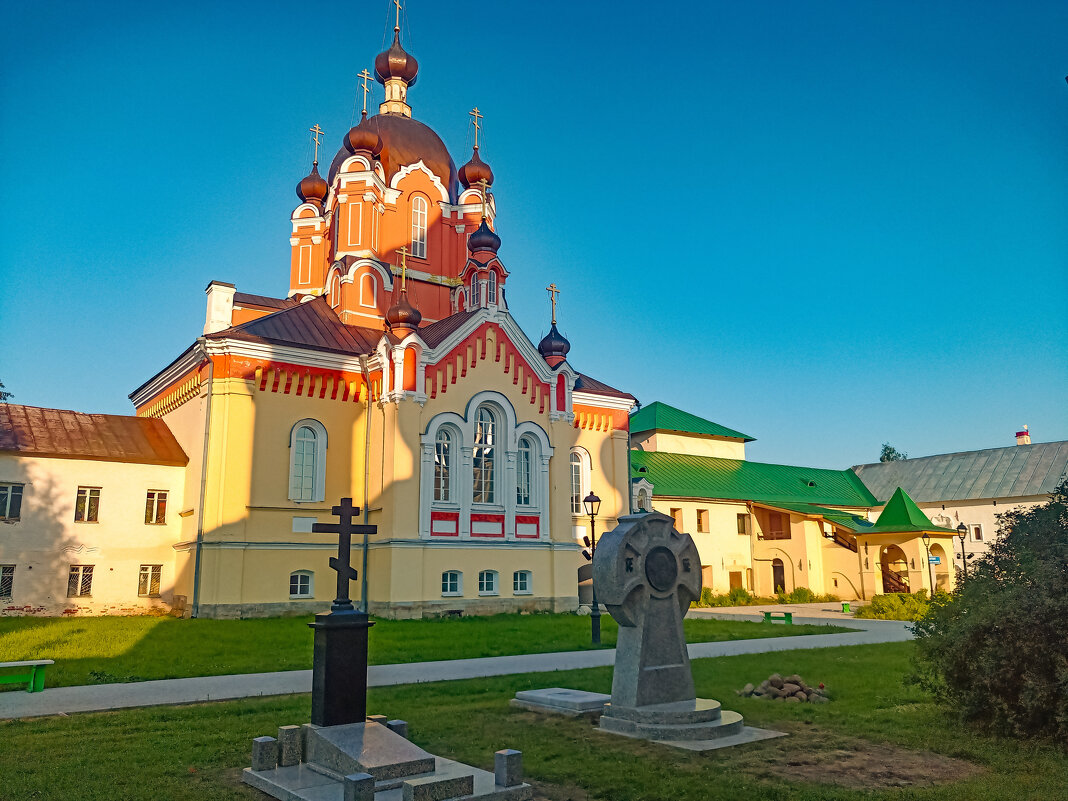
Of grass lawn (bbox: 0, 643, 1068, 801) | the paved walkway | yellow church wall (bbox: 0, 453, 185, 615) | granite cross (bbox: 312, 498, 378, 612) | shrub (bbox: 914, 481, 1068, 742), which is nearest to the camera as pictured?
grass lawn (bbox: 0, 643, 1068, 801)

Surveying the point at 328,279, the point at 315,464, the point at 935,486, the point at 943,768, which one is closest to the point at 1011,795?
the point at 943,768

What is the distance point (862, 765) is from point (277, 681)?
7.84 m

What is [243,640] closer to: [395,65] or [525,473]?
[525,473]

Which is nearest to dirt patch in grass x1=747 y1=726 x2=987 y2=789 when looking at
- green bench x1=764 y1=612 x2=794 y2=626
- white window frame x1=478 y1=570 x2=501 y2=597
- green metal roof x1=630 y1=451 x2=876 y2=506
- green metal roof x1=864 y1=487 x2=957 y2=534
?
green bench x1=764 y1=612 x2=794 y2=626

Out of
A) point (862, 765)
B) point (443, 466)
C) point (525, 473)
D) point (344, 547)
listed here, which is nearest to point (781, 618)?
point (525, 473)

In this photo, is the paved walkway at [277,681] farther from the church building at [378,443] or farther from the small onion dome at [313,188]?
the small onion dome at [313,188]

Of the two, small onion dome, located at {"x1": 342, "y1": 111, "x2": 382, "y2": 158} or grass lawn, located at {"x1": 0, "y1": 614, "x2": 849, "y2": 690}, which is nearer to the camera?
grass lawn, located at {"x1": 0, "y1": 614, "x2": 849, "y2": 690}

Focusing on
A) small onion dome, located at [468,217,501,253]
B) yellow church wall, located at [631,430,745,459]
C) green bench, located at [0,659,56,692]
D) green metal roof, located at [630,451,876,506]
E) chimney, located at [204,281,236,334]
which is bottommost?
green bench, located at [0,659,56,692]

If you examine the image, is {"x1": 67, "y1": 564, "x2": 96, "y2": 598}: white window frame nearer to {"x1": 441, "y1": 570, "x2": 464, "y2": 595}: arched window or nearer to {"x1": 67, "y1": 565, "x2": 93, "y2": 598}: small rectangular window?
{"x1": 67, "y1": 565, "x2": 93, "y2": 598}: small rectangular window

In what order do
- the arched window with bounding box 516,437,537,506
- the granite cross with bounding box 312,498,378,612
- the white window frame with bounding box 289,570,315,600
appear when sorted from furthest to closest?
1. the arched window with bounding box 516,437,537,506
2. the white window frame with bounding box 289,570,315,600
3. the granite cross with bounding box 312,498,378,612

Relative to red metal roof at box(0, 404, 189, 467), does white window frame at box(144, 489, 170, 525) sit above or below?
below

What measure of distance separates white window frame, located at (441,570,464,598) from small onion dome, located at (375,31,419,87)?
21.4 m

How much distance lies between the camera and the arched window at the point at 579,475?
2889 cm

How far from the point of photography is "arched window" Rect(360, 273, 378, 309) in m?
27.6
